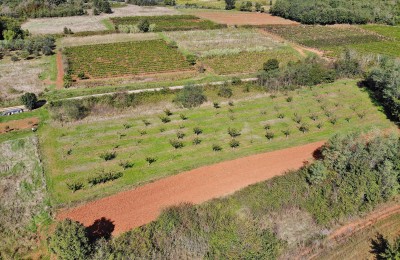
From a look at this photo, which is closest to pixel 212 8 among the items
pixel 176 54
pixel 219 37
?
pixel 219 37

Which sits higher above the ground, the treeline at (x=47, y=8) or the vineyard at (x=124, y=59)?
the treeline at (x=47, y=8)

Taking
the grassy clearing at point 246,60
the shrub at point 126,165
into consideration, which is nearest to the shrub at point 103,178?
the shrub at point 126,165

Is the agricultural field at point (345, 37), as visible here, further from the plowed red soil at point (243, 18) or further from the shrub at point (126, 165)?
the shrub at point (126, 165)

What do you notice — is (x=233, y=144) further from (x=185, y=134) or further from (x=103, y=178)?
(x=103, y=178)

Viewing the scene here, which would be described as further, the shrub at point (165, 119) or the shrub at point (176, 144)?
the shrub at point (165, 119)

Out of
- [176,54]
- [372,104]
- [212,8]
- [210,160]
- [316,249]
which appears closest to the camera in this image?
[316,249]

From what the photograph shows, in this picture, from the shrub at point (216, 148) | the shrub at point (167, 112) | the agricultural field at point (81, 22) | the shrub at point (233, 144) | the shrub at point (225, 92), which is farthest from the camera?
the agricultural field at point (81, 22)

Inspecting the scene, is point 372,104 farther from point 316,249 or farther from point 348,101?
point 316,249
